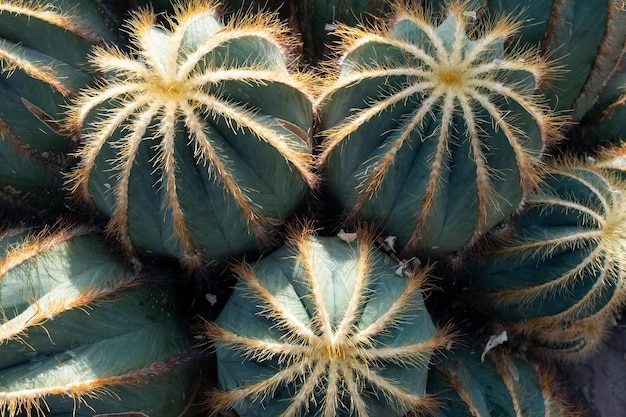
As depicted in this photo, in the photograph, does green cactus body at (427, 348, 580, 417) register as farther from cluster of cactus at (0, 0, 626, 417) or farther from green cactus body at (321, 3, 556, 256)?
green cactus body at (321, 3, 556, 256)

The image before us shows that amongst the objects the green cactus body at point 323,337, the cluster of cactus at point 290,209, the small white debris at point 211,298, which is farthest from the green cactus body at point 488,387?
the small white debris at point 211,298

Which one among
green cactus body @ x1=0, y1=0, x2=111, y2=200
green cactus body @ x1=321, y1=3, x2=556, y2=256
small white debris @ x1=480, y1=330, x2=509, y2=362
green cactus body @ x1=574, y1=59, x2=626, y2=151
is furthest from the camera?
green cactus body @ x1=574, y1=59, x2=626, y2=151

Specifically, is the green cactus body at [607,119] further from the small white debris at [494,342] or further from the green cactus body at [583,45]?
the small white debris at [494,342]

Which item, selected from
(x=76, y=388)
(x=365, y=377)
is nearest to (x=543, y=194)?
(x=365, y=377)

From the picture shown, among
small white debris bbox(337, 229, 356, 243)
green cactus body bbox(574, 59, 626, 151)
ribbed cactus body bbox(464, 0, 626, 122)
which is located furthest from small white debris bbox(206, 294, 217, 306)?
green cactus body bbox(574, 59, 626, 151)

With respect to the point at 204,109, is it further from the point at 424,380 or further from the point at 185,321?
the point at 424,380

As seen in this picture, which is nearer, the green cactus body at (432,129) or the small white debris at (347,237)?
the green cactus body at (432,129)

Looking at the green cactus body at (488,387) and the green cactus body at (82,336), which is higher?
the green cactus body at (82,336)
